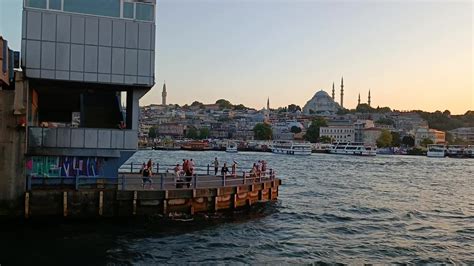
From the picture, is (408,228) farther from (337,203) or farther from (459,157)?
(459,157)

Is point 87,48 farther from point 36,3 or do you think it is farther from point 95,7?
point 36,3

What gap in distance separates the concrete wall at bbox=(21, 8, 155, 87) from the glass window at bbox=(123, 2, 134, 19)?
0.30 meters

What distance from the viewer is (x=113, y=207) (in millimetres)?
25641

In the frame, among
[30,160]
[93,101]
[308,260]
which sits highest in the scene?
[93,101]

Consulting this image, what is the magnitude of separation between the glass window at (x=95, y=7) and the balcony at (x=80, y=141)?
221 inches

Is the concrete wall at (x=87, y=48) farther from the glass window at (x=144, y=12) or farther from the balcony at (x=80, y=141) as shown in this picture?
the balcony at (x=80, y=141)

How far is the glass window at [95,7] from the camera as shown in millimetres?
25453

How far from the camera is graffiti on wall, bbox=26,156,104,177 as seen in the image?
25156mm

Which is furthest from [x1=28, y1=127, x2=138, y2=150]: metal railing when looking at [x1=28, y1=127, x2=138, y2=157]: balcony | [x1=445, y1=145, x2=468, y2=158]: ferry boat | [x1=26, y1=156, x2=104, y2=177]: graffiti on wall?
[x1=445, y1=145, x2=468, y2=158]: ferry boat

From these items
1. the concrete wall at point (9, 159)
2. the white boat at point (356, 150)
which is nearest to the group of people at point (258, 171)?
the concrete wall at point (9, 159)

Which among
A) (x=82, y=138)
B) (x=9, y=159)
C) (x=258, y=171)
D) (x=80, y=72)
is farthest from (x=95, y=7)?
(x=258, y=171)

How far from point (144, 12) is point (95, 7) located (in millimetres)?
2363

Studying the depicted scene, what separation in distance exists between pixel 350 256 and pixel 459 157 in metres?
179

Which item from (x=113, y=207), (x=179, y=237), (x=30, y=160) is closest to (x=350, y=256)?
(x=179, y=237)
